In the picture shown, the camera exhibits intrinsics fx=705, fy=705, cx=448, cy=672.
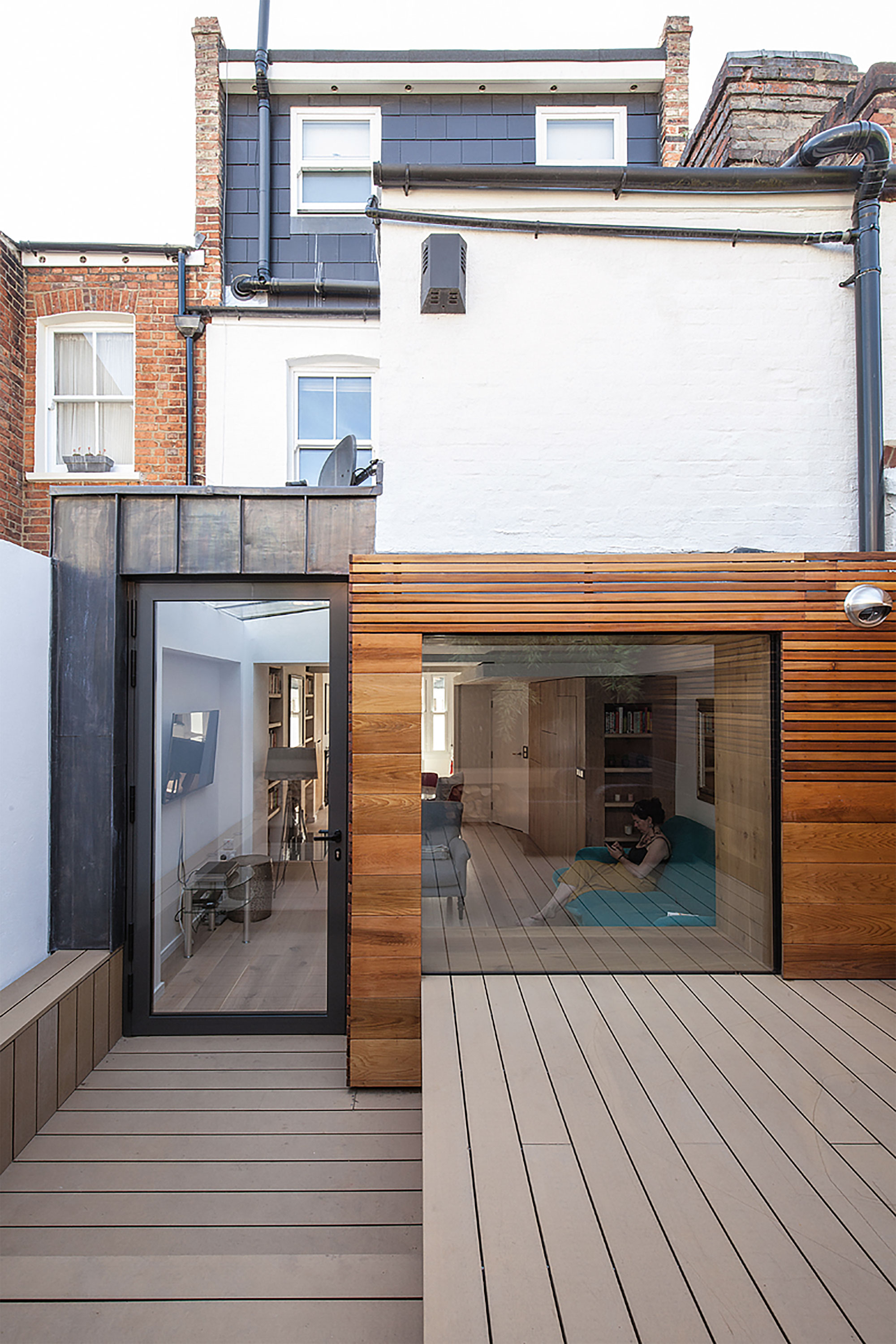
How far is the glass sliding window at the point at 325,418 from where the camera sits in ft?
19.7

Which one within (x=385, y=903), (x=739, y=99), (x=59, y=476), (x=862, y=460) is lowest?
(x=385, y=903)

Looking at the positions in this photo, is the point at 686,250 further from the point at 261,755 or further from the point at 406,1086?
the point at 406,1086

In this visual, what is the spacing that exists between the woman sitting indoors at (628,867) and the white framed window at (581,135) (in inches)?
238

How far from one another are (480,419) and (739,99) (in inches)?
88.2

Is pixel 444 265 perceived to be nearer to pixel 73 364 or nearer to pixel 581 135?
pixel 73 364

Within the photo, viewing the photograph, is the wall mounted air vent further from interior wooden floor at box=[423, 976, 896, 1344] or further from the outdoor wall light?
the outdoor wall light

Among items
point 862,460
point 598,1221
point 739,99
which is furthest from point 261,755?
point 739,99

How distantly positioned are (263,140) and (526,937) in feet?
22.3

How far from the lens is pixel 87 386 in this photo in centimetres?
604

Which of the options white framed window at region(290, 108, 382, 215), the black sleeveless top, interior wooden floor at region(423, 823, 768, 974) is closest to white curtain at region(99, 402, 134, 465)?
white framed window at region(290, 108, 382, 215)

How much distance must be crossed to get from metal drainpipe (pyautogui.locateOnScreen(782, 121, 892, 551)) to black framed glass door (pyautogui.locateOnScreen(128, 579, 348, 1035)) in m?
2.48

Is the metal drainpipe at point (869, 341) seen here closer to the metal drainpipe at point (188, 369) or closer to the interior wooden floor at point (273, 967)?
the interior wooden floor at point (273, 967)

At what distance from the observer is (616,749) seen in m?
3.23

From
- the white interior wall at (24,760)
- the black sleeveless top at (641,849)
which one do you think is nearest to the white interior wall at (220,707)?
the white interior wall at (24,760)
